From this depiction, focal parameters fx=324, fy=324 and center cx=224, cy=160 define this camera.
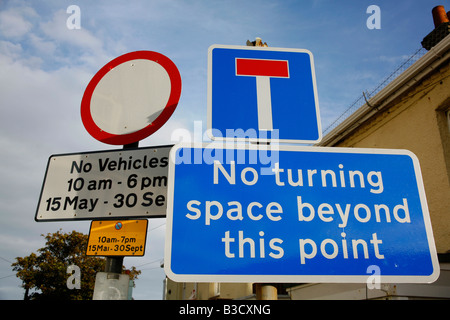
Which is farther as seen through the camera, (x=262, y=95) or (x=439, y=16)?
(x=439, y=16)

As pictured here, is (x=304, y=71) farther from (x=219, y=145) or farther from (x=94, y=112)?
(x=94, y=112)

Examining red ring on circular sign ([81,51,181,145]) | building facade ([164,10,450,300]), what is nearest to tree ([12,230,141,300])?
building facade ([164,10,450,300])

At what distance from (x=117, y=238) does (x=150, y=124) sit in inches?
32.4

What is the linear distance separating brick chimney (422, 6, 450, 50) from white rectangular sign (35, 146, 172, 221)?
27.6 feet

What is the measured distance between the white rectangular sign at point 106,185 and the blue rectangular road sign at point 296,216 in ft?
2.58

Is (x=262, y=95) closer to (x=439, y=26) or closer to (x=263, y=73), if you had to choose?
(x=263, y=73)

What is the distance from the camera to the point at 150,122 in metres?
2.37

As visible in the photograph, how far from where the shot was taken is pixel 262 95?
70.5 inches

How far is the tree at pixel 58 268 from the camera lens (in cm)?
1437

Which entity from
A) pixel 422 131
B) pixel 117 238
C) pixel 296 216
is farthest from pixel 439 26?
pixel 117 238

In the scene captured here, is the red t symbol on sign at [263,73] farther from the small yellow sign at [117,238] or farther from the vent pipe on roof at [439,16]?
the vent pipe on roof at [439,16]

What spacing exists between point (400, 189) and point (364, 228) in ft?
0.88

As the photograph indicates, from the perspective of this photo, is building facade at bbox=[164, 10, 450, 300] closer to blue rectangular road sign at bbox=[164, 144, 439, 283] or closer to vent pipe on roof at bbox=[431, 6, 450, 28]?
vent pipe on roof at bbox=[431, 6, 450, 28]

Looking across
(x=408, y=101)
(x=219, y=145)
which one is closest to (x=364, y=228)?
(x=219, y=145)
